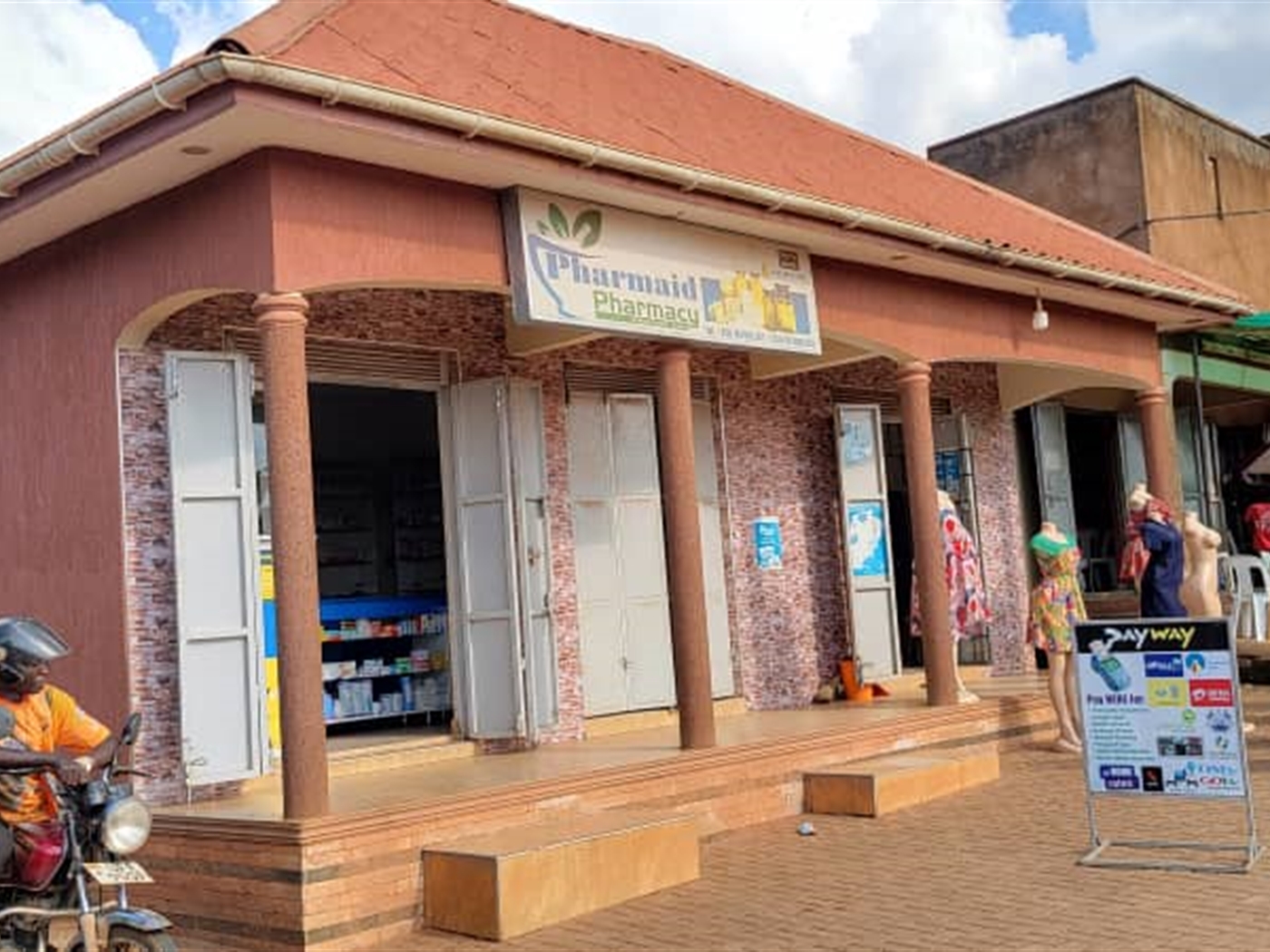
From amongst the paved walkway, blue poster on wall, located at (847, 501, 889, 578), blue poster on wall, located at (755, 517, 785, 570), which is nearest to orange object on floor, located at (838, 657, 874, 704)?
blue poster on wall, located at (847, 501, 889, 578)

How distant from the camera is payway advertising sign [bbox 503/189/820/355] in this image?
779 centimetres

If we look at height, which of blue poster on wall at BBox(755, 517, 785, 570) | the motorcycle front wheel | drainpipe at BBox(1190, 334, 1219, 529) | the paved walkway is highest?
drainpipe at BBox(1190, 334, 1219, 529)

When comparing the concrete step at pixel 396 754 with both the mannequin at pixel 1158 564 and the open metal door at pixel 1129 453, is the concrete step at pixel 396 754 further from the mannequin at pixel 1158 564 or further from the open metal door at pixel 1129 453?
the open metal door at pixel 1129 453

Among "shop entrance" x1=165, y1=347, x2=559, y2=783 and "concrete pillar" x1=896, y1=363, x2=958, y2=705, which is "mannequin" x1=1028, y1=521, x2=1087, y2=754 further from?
"shop entrance" x1=165, y1=347, x2=559, y2=783

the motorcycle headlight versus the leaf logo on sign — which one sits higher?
the leaf logo on sign

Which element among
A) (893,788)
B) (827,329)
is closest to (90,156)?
(827,329)

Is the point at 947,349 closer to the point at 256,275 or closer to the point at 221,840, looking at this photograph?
the point at 256,275

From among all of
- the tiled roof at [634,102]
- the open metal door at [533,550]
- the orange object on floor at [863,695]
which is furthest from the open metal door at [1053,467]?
the open metal door at [533,550]

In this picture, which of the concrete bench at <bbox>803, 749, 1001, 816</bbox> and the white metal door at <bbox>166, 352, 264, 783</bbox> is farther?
the concrete bench at <bbox>803, 749, 1001, 816</bbox>

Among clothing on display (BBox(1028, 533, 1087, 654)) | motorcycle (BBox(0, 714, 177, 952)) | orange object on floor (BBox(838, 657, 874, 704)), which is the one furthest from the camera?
orange object on floor (BBox(838, 657, 874, 704))

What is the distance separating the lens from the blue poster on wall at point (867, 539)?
12.3 meters

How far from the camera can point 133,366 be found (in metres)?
7.93

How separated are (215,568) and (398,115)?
9.25ft

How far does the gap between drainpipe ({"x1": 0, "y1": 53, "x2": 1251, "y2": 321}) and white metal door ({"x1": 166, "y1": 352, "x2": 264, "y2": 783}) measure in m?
1.48
